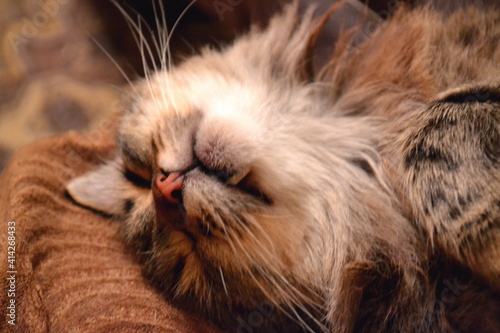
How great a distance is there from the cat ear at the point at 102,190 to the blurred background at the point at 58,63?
50cm

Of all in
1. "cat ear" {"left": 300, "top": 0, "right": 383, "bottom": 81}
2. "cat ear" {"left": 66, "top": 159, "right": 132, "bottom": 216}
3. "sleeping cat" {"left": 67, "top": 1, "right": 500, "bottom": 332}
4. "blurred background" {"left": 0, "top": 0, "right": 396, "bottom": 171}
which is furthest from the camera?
"blurred background" {"left": 0, "top": 0, "right": 396, "bottom": 171}

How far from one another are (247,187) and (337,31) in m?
0.62

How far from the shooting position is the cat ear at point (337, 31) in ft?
4.29

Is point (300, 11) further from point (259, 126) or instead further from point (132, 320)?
point (132, 320)

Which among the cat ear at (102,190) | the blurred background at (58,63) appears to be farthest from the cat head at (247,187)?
the blurred background at (58,63)

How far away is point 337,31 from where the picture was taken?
1.38 meters

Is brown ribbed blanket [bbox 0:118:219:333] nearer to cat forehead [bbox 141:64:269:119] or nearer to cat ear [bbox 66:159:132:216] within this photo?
cat ear [bbox 66:159:132:216]

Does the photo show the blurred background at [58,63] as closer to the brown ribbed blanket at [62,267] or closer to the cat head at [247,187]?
the brown ribbed blanket at [62,267]

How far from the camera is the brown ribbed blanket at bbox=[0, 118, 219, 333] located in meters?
1.05

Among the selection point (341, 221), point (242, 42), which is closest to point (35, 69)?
point (242, 42)

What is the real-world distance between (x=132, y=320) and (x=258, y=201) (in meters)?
0.40

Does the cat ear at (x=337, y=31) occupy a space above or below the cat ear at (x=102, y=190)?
above

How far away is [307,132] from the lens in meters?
1.18

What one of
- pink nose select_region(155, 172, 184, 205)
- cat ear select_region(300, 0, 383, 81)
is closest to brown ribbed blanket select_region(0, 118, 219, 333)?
pink nose select_region(155, 172, 184, 205)
